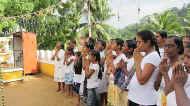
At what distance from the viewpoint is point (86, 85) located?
6.82 meters

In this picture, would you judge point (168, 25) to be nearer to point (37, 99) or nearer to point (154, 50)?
point (37, 99)

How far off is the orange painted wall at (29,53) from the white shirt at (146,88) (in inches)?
455

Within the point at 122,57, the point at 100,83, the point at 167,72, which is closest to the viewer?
the point at 167,72

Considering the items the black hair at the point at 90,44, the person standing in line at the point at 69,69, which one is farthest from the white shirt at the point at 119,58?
the person standing in line at the point at 69,69

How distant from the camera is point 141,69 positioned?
13.7 feet

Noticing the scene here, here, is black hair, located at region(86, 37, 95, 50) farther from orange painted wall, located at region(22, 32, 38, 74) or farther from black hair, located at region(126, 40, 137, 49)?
orange painted wall, located at region(22, 32, 38, 74)

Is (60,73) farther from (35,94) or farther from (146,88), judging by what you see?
(146,88)

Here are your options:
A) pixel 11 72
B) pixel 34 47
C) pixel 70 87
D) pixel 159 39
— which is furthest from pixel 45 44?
pixel 159 39

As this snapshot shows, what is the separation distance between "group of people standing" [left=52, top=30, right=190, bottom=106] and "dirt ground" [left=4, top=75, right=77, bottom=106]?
0.73m

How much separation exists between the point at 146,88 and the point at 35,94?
6.93m

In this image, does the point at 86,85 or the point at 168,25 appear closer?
the point at 86,85

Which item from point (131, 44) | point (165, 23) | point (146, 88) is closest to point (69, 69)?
point (131, 44)

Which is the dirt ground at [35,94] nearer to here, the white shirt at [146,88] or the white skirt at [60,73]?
the white skirt at [60,73]

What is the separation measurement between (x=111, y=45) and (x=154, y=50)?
2140 millimetres
